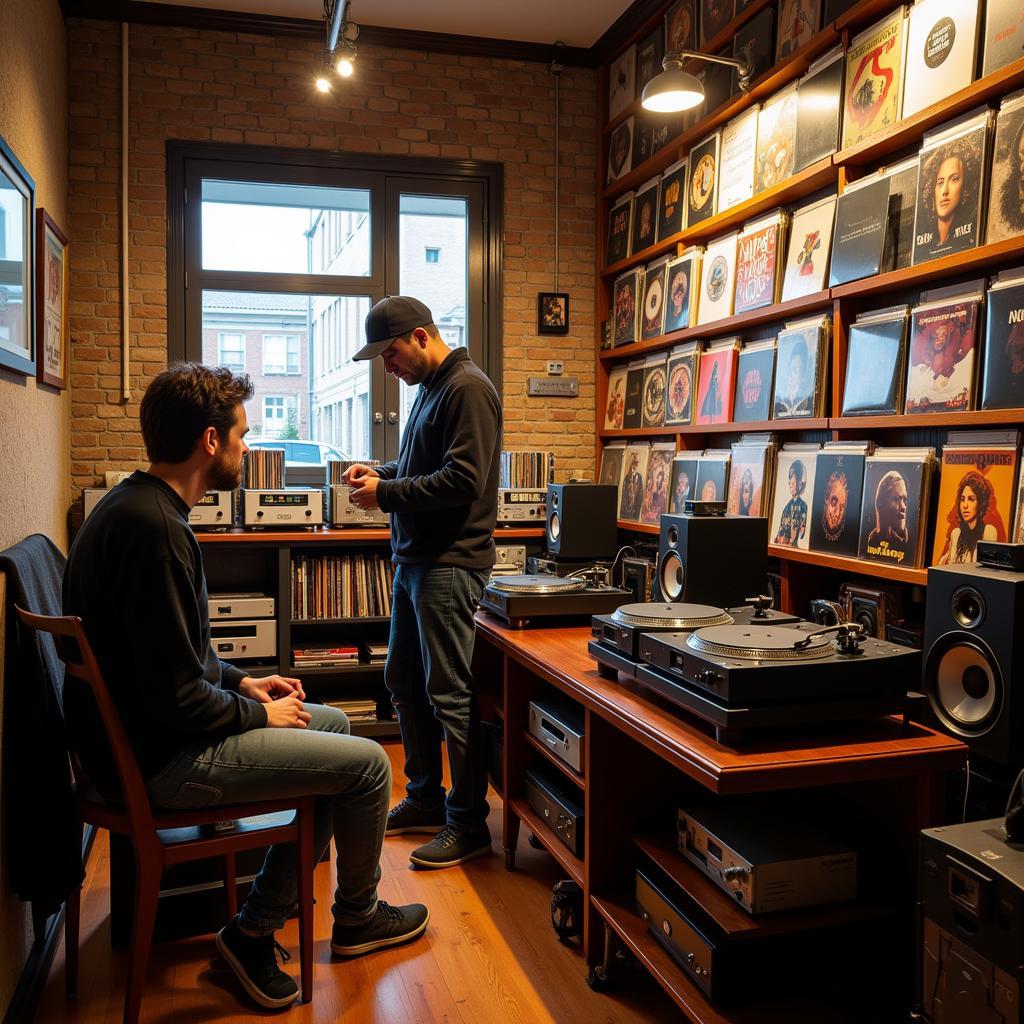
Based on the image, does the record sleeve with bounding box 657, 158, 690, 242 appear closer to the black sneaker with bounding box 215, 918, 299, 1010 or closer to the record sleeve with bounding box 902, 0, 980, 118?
the record sleeve with bounding box 902, 0, 980, 118

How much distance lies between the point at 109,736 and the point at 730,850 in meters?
1.20

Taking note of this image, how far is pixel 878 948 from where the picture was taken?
179 cm

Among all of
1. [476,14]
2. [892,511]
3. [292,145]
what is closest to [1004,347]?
[892,511]

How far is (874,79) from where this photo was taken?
104 inches

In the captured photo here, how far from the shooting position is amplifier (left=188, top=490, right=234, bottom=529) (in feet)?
12.7

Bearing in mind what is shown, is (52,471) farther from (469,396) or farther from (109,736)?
(109,736)

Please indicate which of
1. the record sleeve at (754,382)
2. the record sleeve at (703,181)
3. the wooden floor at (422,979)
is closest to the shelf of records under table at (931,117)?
the record sleeve at (754,382)

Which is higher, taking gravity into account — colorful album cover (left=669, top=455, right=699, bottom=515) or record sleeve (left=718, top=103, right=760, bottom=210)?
record sleeve (left=718, top=103, right=760, bottom=210)

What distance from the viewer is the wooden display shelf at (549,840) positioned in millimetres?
2259

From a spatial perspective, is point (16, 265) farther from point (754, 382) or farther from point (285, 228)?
point (754, 382)

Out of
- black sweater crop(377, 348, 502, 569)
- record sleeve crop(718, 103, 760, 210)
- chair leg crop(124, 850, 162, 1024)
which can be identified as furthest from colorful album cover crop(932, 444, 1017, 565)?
chair leg crop(124, 850, 162, 1024)

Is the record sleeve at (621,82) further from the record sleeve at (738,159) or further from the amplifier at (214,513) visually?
the amplifier at (214,513)

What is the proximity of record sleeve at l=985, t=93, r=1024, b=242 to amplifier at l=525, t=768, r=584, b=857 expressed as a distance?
5.64 ft

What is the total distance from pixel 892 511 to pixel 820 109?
128 centimetres
